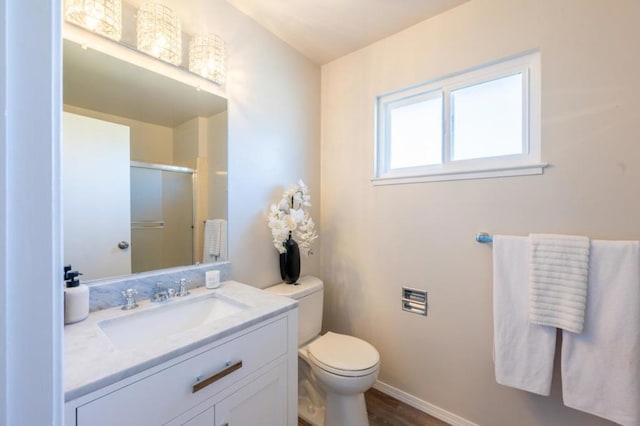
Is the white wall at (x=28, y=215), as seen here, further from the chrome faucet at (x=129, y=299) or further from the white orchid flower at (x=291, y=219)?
the white orchid flower at (x=291, y=219)

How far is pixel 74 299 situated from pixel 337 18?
6.15 ft

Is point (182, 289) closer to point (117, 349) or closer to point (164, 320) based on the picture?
point (164, 320)

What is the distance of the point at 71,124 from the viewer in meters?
1.00

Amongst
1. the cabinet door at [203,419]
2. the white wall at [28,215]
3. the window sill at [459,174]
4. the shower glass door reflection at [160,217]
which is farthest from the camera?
the window sill at [459,174]

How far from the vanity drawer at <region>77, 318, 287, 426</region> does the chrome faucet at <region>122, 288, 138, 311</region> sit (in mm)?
457

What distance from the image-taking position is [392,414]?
1604mm

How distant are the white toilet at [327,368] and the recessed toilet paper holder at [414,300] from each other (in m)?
0.37

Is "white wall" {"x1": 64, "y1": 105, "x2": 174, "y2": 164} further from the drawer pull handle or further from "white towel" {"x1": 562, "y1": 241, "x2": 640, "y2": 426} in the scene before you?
"white towel" {"x1": 562, "y1": 241, "x2": 640, "y2": 426}

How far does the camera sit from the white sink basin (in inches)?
37.6

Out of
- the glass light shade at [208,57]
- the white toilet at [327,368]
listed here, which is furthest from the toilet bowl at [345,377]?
the glass light shade at [208,57]

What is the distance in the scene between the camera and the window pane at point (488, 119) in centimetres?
141

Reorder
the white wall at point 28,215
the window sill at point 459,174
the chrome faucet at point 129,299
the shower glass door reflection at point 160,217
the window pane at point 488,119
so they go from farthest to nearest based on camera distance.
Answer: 1. the window pane at point 488,119
2. the window sill at point 459,174
3. the shower glass door reflection at point 160,217
4. the chrome faucet at point 129,299
5. the white wall at point 28,215

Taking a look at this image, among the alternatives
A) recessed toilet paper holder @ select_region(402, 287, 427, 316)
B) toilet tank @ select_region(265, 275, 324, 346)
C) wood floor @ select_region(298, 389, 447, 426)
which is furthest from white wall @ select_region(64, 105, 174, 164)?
wood floor @ select_region(298, 389, 447, 426)

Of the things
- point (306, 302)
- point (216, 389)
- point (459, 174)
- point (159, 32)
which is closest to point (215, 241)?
point (306, 302)
